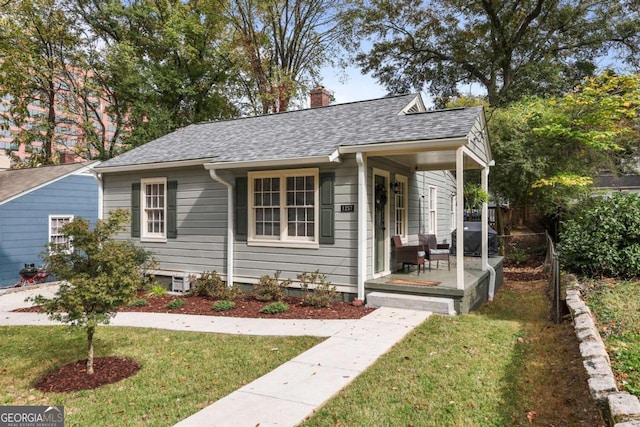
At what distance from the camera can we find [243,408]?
3.42m

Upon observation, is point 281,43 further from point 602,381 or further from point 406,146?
point 602,381

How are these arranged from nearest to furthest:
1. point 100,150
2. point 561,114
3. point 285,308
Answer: point 285,308, point 561,114, point 100,150

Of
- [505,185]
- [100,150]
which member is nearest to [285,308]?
[505,185]

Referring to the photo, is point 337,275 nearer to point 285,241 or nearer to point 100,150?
point 285,241

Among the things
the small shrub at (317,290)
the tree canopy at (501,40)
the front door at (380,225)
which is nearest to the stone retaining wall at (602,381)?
the front door at (380,225)

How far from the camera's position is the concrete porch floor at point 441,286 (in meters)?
6.83

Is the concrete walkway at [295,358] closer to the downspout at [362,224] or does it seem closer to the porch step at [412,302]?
the porch step at [412,302]

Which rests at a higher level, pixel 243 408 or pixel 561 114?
pixel 561 114

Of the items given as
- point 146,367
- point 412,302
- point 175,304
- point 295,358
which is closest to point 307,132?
point 412,302

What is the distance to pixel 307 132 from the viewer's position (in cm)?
909

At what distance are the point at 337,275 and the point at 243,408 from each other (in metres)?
4.29

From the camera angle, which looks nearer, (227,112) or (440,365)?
(440,365)

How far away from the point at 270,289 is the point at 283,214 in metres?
1.57

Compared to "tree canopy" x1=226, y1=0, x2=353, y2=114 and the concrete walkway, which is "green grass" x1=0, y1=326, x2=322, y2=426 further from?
"tree canopy" x1=226, y1=0, x2=353, y2=114
